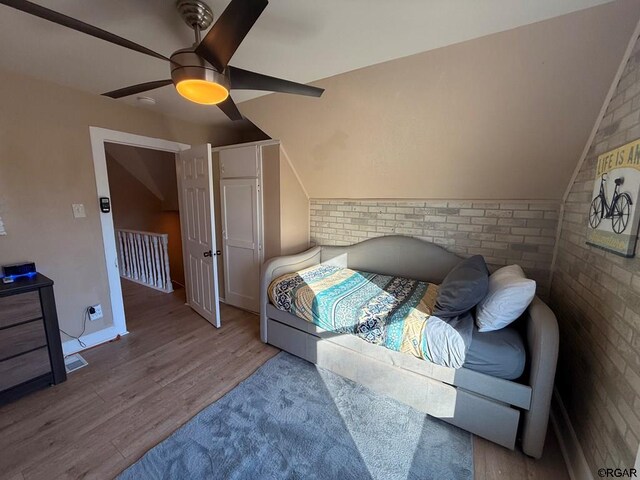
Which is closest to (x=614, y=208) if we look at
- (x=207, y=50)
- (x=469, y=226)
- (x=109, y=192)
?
(x=469, y=226)

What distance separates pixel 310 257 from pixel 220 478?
1.91 m

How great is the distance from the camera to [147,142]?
8.97 feet

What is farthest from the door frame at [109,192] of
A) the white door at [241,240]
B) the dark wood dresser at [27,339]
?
the white door at [241,240]

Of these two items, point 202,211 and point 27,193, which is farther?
point 202,211

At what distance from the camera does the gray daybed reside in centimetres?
141

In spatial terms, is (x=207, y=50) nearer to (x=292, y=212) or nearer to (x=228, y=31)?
(x=228, y=31)

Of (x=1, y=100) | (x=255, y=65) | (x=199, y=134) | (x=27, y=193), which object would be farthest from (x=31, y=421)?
(x=199, y=134)

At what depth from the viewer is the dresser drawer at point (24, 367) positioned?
5.65 feet

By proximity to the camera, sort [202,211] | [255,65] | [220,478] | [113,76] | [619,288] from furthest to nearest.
Answer: [202,211] → [113,76] → [255,65] → [220,478] → [619,288]

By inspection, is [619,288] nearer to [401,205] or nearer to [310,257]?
[401,205]

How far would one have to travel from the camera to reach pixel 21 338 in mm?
1771

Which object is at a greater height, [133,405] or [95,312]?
[95,312]

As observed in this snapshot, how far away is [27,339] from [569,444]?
3474 millimetres

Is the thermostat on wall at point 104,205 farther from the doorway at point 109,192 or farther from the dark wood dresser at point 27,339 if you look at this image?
the dark wood dresser at point 27,339
